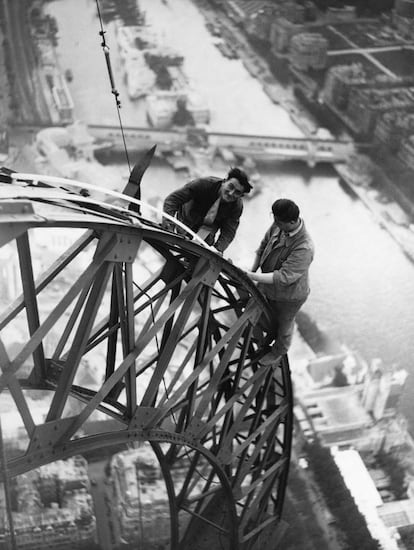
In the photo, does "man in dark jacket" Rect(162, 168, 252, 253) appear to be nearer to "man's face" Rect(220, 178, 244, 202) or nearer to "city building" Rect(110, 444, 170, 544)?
"man's face" Rect(220, 178, 244, 202)

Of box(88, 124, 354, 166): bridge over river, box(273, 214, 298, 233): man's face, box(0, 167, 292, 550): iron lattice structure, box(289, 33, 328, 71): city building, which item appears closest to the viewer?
box(0, 167, 292, 550): iron lattice structure

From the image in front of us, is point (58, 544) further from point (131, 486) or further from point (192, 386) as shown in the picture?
point (192, 386)

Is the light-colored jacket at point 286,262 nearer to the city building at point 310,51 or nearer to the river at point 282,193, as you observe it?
the river at point 282,193

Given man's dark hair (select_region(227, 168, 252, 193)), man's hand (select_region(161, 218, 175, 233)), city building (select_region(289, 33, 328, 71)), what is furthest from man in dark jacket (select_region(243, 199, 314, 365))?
city building (select_region(289, 33, 328, 71))

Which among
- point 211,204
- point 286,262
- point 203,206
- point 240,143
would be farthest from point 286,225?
point 240,143

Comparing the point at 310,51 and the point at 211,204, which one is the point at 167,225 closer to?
the point at 211,204

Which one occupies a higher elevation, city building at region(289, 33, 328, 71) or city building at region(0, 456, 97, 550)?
city building at region(289, 33, 328, 71)
